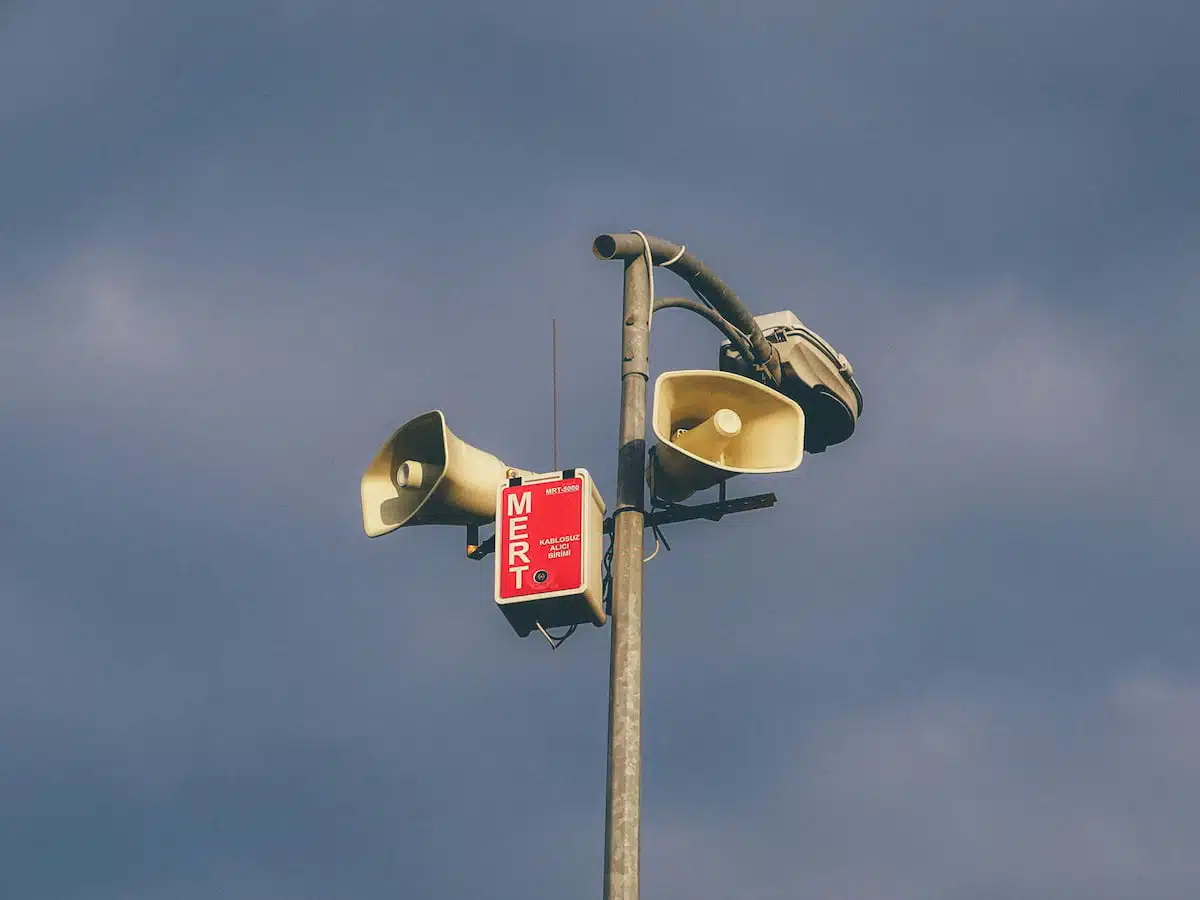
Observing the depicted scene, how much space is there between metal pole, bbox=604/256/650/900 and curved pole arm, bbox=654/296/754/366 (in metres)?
0.17

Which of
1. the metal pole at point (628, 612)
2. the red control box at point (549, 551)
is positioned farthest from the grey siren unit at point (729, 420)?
the red control box at point (549, 551)

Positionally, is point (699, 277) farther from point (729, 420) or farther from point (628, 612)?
point (628, 612)

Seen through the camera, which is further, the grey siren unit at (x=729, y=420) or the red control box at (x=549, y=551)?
the grey siren unit at (x=729, y=420)

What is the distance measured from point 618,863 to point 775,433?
2734mm

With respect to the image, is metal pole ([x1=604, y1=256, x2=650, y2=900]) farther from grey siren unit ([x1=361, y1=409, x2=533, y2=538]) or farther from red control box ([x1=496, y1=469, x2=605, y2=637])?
grey siren unit ([x1=361, y1=409, x2=533, y2=538])

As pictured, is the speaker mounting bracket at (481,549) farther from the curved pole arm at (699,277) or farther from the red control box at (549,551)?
the curved pole arm at (699,277)

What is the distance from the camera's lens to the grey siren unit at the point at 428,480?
30.6ft

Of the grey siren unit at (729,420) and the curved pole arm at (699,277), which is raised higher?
the curved pole arm at (699,277)

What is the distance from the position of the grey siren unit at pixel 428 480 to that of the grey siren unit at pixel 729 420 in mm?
870

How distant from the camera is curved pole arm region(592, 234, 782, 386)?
370 inches

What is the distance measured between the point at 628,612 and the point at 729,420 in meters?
1.48

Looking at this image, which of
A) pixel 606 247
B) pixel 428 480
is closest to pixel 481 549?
pixel 428 480

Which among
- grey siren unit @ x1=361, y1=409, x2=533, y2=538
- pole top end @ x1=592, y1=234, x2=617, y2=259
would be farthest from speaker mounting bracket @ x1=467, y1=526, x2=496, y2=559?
pole top end @ x1=592, y1=234, x2=617, y2=259

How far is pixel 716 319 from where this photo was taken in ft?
32.3
